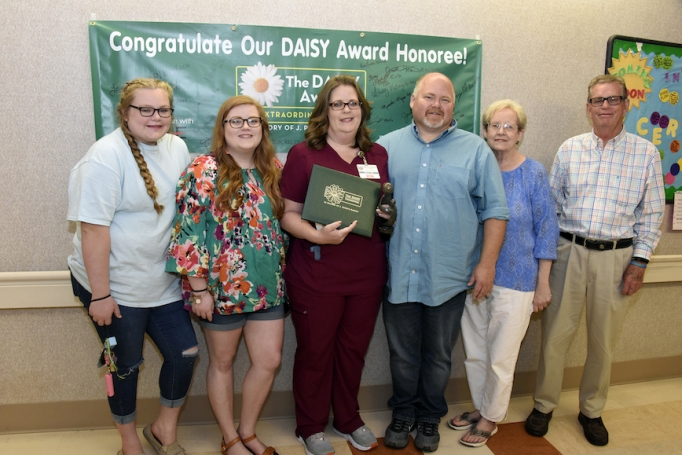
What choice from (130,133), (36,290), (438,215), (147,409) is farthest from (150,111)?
(147,409)

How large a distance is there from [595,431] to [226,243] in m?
2.09

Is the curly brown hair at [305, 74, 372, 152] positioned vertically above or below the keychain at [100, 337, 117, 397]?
above

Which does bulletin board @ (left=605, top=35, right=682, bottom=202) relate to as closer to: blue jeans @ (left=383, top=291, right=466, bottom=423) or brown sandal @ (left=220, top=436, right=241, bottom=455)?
blue jeans @ (left=383, top=291, right=466, bottom=423)

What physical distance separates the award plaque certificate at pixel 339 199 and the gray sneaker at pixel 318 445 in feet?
3.37

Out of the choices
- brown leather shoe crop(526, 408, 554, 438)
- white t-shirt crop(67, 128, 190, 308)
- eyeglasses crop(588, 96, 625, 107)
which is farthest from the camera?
brown leather shoe crop(526, 408, 554, 438)

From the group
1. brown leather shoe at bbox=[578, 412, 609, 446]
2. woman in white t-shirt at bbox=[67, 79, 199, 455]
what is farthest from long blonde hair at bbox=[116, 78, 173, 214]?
brown leather shoe at bbox=[578, 412, 609, 446]

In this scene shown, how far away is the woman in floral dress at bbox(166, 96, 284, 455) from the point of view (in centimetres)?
187

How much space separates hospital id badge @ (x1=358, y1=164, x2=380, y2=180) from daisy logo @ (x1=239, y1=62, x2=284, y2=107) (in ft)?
2.20

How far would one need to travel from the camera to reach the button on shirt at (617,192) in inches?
93.1

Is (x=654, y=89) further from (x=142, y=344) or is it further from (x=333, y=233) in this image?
(x=142, y=344)

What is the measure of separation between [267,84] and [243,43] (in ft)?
0.73

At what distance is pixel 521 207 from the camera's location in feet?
7.35

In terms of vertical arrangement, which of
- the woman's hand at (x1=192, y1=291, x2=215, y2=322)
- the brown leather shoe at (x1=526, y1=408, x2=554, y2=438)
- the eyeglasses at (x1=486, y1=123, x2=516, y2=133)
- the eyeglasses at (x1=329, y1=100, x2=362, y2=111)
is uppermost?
the eyeglasses at (x1=329, y1=100, x2=362, y2=111)

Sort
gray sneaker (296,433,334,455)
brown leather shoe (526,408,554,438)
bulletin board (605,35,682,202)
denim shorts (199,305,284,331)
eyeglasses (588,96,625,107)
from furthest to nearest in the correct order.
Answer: bulletin board (605,35,682,202) < brown leather shoe (526,408,554,438) < eyeglasses (588,96,625,107) < gray sneaker (296,433,334,455) < denim shorts (199,305,284,331)
